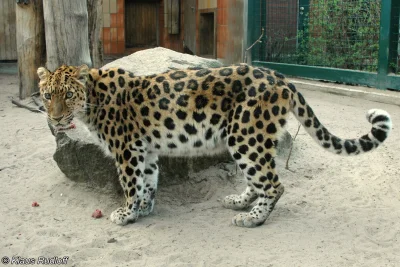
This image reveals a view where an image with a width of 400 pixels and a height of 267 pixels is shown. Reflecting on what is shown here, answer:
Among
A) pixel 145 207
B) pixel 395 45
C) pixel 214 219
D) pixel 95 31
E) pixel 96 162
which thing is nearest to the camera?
pixel 214 219

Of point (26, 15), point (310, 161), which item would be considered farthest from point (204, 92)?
point (26, 15)

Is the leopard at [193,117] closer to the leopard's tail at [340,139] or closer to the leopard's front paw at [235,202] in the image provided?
the leopard's tail at [340,139]

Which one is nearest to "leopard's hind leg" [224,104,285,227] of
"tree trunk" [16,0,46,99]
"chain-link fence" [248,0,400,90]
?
"tree trunk" [16,0,46,99]

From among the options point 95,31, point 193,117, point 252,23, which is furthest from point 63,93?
point 252,23

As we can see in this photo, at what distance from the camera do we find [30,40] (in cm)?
841

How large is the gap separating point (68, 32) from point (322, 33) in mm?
6091

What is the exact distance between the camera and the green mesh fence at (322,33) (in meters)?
9.91

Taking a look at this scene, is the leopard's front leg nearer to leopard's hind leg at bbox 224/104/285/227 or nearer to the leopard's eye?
the leopard's eye

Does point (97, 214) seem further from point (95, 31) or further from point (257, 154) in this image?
point (95, 31)

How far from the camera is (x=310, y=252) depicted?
162 inches

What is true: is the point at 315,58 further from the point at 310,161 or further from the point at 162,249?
the point at 162,249

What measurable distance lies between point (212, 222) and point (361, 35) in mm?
6508

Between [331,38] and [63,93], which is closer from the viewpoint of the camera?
[63,93]

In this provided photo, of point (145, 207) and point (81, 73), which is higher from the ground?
point (81, 73)
